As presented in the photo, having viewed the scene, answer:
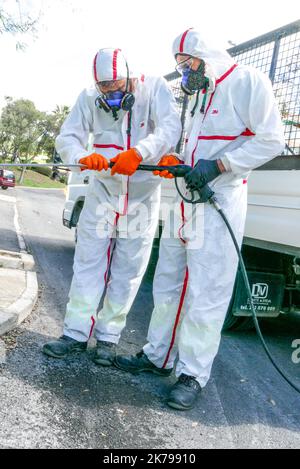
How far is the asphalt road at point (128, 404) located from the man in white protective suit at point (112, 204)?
27cm

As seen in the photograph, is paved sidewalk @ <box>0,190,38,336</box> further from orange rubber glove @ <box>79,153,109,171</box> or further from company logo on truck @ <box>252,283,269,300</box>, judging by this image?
company logo on truck @ <box>252,283,269,300</box>

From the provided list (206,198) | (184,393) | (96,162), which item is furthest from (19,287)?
(206,198)

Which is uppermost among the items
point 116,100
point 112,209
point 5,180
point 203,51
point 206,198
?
point 203,51

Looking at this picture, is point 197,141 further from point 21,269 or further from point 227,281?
point 21,269

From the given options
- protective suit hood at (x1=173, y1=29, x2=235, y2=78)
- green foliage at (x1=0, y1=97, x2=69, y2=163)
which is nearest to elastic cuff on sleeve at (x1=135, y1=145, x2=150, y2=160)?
protective suit hood at (x1=173, y1=29, x2=235, y2=78)

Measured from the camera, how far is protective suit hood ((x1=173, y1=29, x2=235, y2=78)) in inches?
117

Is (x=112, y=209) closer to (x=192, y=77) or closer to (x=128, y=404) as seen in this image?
(x=192, y=77)

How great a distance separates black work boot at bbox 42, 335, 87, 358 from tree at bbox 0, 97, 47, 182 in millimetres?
60571

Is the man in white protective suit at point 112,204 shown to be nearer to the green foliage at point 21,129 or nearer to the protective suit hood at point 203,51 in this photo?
the protective suit hood at point 203,51

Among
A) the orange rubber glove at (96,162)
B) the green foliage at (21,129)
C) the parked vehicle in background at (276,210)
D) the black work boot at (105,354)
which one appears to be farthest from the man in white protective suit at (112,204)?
the green foliage at (21,129)

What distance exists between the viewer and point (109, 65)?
10.4ft

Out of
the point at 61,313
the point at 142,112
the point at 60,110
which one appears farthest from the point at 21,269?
the point at 60,110

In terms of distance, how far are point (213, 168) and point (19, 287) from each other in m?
2.65

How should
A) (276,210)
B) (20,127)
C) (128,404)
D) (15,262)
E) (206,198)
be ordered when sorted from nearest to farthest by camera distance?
(128,404) → (206,198) → (276,210) → (15,262) → (20,127)
